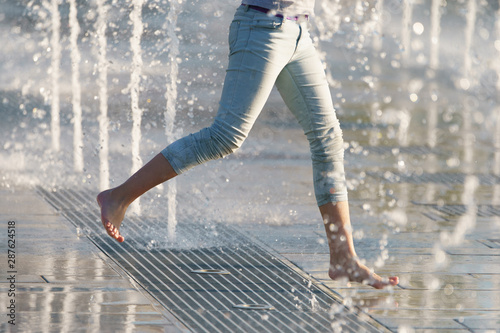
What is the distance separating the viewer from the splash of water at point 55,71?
10.4 meters

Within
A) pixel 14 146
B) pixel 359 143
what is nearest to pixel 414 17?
pixel 359 143

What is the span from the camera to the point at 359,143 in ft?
34.7

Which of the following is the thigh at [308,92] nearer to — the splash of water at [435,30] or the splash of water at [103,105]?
the splash of water at [103,105]

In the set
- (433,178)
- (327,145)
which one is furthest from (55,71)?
(327,145)

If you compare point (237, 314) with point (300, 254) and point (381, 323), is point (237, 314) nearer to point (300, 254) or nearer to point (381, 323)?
point (381, 323)

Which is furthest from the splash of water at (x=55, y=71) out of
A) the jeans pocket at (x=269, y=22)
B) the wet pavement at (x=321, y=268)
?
the jeans pocket at (x=269, y=22)

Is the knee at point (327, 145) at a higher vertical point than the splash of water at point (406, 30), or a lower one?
lower

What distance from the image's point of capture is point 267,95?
14.8 ft

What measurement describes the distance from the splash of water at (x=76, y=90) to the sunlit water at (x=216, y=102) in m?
0.04

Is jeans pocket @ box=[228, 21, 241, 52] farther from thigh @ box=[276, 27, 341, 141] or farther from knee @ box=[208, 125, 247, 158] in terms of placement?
knee @ box=[208, 125, 247, 158]

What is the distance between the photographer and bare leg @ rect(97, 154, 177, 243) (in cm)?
453

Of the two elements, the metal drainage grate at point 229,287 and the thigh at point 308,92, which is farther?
the thigh at point 308,92

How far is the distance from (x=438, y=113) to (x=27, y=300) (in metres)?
10.7

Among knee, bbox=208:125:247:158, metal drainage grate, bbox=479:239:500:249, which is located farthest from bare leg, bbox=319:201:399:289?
metal drainage grate, bbox=479:239:500:249
